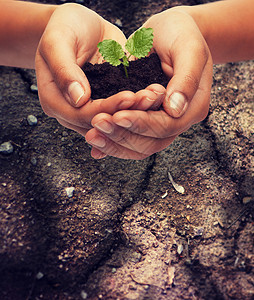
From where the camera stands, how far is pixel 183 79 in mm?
1181

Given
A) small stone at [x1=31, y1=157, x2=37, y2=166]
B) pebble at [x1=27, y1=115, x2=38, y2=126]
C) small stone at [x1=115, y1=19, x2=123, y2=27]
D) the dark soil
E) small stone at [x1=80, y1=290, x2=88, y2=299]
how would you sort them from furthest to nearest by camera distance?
small stone at [x1=115, y1=19, x2=123, y2=27] → pebble at [x1=27, y1=115, x2=38, y2=126] → small stone at [x1=31, y1=157, x2=37, y2=166] → small stone at [x1=80, y1=290, x2=88, y2=299] → the dark soil

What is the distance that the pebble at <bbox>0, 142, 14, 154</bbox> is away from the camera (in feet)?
5.58

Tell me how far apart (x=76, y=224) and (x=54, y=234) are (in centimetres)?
14

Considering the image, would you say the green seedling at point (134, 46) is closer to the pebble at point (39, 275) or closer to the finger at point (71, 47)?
the finger at point (71, 47)

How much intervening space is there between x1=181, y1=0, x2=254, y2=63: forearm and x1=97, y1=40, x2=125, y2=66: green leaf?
2.46 feet

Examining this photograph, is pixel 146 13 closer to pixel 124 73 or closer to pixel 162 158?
pixel 124 73

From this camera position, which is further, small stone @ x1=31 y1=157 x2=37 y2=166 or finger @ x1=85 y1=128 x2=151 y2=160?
small stone @ x1=31 y1=157 x2=37 y2=166

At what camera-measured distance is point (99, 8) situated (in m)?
2.17

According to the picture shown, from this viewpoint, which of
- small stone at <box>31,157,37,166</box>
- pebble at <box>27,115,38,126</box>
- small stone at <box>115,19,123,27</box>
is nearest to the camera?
small stone at <box>31,157,37,166</box>

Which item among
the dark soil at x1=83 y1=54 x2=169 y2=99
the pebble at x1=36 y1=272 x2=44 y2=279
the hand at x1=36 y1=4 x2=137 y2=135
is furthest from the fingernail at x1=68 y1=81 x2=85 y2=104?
the pebble at x1=36 y1=272 x2=44 y2=279

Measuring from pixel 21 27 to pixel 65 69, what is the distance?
88cm

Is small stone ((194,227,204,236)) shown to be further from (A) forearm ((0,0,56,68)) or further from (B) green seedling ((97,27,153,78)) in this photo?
(A) forearm ((0,0,56,68))

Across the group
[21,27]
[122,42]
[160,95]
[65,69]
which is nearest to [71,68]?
[65,69]

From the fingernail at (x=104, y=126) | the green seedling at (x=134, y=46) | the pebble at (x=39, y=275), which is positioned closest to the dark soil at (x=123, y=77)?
the green seedling at (x=134, y=46)
